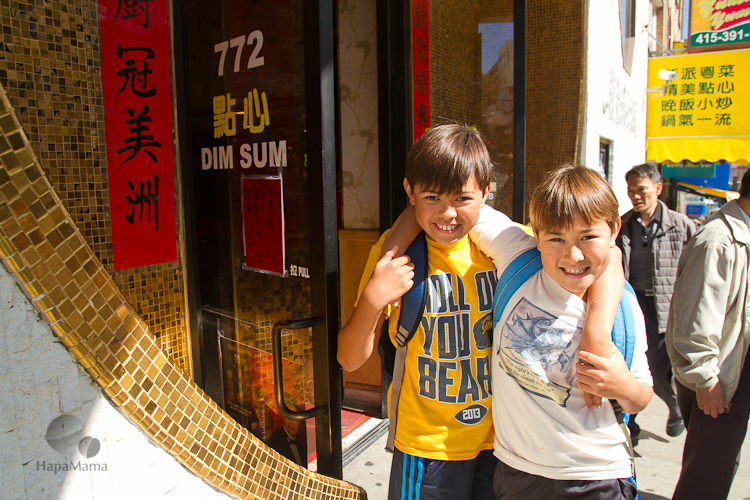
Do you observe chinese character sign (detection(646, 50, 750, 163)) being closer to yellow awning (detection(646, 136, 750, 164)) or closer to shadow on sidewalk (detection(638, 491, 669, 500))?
yellow awning (detection(646, 136, 750, 164))

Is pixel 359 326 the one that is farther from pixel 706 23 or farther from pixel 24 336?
pixel 706 23

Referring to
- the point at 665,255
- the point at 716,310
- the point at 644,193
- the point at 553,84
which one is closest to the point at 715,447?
the point at 716,310

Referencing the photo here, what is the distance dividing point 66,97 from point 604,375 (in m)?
1.83

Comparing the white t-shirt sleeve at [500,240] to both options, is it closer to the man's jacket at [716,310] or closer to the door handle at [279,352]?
the door handle at [279,352]

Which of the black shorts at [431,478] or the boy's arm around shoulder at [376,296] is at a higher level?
the boy's arm around shoulder at [376,296]

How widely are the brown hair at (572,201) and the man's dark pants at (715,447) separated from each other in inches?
61.8

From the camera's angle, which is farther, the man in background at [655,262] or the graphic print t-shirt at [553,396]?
the man in background at [655,262]

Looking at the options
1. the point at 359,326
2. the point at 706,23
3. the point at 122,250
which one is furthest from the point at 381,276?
the point at 706,23

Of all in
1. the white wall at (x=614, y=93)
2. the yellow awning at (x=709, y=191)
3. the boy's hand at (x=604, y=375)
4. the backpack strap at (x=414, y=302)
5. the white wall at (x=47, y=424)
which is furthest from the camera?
the yellow awning at (x=709, y=191)

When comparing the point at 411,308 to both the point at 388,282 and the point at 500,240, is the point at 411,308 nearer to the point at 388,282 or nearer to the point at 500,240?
the point at 388,282

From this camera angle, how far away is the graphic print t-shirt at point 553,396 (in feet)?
4.30

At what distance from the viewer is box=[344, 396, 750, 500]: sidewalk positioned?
2.76m

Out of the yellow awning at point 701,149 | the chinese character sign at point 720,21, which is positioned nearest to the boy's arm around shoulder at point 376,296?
the yellow awning at point 701,149

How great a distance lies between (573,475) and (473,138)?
1.00m
